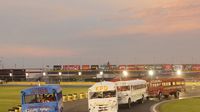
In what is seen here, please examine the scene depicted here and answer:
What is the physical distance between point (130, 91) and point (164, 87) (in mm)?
13970

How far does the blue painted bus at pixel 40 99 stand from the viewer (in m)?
29.4

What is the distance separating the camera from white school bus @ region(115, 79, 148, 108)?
1657 inches

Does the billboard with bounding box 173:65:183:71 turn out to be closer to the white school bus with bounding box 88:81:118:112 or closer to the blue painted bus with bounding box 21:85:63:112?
the white school bus with bounding box 88:81:118:112

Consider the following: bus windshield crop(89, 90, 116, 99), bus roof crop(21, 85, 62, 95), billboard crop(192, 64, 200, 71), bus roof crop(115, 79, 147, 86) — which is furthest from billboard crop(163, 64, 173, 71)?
bus roof crop(21, 85, 62, 95)

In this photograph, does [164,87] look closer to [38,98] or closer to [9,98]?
[9,98]

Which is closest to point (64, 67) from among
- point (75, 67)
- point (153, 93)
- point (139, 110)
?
point (75, 67)

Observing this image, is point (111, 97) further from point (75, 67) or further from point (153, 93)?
point (75, 67)

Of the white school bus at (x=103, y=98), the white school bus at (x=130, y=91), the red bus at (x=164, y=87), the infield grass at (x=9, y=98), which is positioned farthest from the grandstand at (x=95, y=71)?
the white school bus at (x=103, y=98)

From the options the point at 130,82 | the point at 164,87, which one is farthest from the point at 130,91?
the point at 164,87

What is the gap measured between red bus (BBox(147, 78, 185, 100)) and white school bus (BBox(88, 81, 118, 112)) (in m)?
18.5

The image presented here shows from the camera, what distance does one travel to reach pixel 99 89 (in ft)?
117

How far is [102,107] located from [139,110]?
7274mm

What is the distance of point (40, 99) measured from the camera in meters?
29.8

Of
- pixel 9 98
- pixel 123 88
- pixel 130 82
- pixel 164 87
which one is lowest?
pixel 9 98
